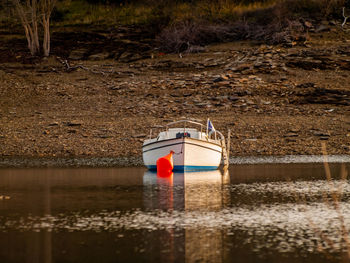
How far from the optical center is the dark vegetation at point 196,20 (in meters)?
48.3

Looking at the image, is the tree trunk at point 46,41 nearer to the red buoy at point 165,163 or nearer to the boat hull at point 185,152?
the boat hull at point 185,152

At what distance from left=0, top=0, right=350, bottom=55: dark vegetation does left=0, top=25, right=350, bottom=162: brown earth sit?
165cm

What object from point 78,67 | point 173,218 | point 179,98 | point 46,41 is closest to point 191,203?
point 173,218

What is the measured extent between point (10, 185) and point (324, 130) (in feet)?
56.1

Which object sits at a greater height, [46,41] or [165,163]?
[46,41]

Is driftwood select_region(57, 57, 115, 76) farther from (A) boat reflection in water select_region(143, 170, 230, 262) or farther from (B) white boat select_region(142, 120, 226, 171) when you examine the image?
(A) boat reflection in water select_region(143, 170, 230, 262)

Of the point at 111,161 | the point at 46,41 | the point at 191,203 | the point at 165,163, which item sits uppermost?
the point at 46,41

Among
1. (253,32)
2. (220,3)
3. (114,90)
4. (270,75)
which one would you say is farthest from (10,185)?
(220,3)

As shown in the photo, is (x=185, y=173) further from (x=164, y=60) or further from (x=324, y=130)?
(x=164, y=60)

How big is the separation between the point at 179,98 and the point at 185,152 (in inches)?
541

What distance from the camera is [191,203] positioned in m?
16.5

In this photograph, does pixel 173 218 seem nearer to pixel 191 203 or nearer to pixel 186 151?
pixel 191 203

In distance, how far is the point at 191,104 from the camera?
37.2 metres

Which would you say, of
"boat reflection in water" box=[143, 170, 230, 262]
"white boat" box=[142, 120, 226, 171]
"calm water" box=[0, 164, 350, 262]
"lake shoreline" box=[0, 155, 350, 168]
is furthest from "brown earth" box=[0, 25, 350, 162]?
"calm water" box=[0, 164, 350, 262]
